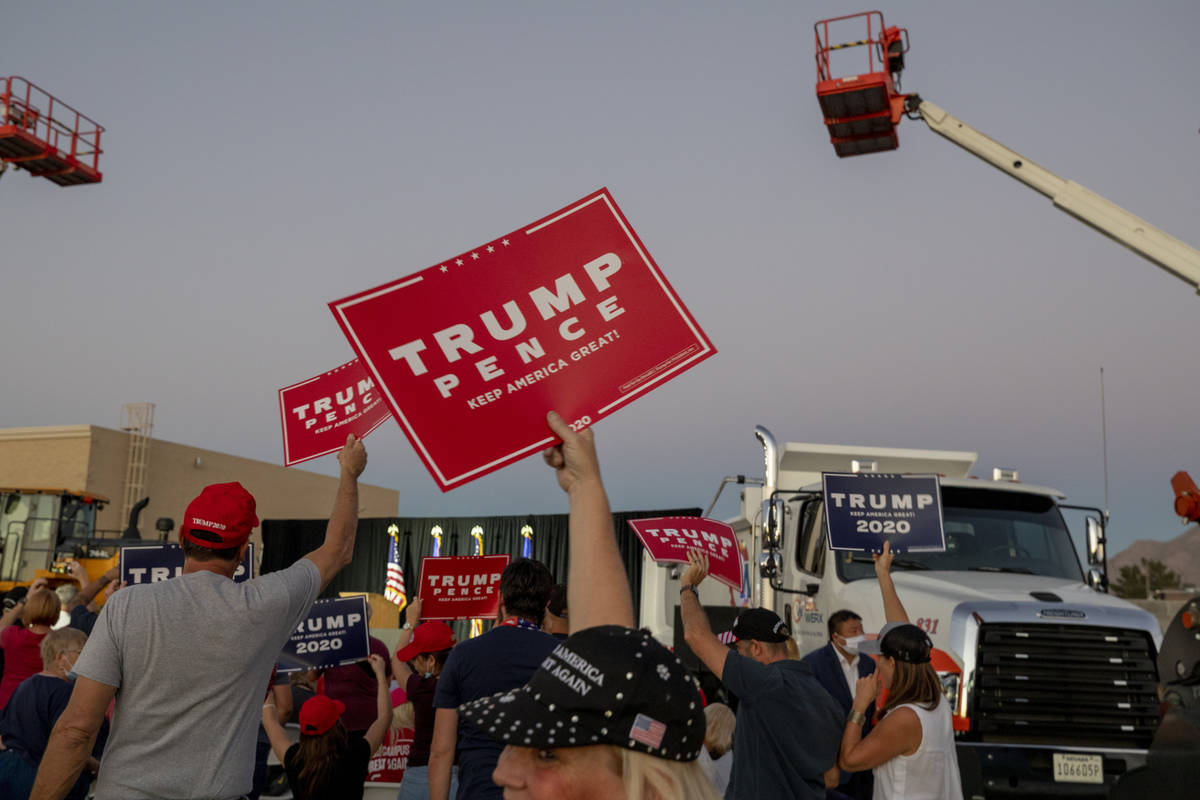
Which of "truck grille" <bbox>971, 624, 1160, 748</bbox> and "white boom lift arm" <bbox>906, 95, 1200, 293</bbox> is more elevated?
"white boom lift arm" <bbox>906, 95, 1200, 293</bbox>

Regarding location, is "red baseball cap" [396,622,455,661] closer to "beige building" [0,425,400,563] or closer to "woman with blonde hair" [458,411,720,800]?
"woman with blonde hair" [458,411,720,800]

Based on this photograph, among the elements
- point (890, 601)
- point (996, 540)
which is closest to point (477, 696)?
point (890, 601)

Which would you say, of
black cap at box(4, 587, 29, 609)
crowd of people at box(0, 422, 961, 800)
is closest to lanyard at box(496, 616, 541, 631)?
crowd of people at box(0, 422, 961, 800)

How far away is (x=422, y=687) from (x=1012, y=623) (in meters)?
4.42

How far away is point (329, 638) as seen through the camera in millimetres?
7344

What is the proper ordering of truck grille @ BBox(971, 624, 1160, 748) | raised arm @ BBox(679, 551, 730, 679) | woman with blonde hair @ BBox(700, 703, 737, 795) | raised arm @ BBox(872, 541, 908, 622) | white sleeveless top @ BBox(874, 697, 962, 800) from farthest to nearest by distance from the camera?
truck grille @ BBox(971, 624, 1160, 748)
raised arm @ BBox(872, 541, 908, 622)
woman with blonde hair @ BBox(700, 703, 737, 795)
white sleeveless top @ BBox(874, 697, 962, 800)
raised arm @ BBox(679, 551, 730, 679)

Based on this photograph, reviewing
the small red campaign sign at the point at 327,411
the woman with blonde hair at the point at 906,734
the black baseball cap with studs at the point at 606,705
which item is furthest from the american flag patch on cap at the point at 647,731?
the small red campaign sign at the point at 327,411

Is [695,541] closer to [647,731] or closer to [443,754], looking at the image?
[443,754]

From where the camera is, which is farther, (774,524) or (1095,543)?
(1095,543)

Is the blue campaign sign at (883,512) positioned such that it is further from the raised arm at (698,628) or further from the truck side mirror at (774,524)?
the raised arm at (698,628)

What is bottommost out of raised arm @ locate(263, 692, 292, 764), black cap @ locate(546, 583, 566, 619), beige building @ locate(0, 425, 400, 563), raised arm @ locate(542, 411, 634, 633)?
raised arm @ locate(263, 692, 292, 764)

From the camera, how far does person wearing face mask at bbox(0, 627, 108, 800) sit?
18.3 feet

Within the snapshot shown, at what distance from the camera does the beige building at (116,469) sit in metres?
38.4

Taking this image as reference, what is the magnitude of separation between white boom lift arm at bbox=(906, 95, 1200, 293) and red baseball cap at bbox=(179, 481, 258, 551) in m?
10.9
